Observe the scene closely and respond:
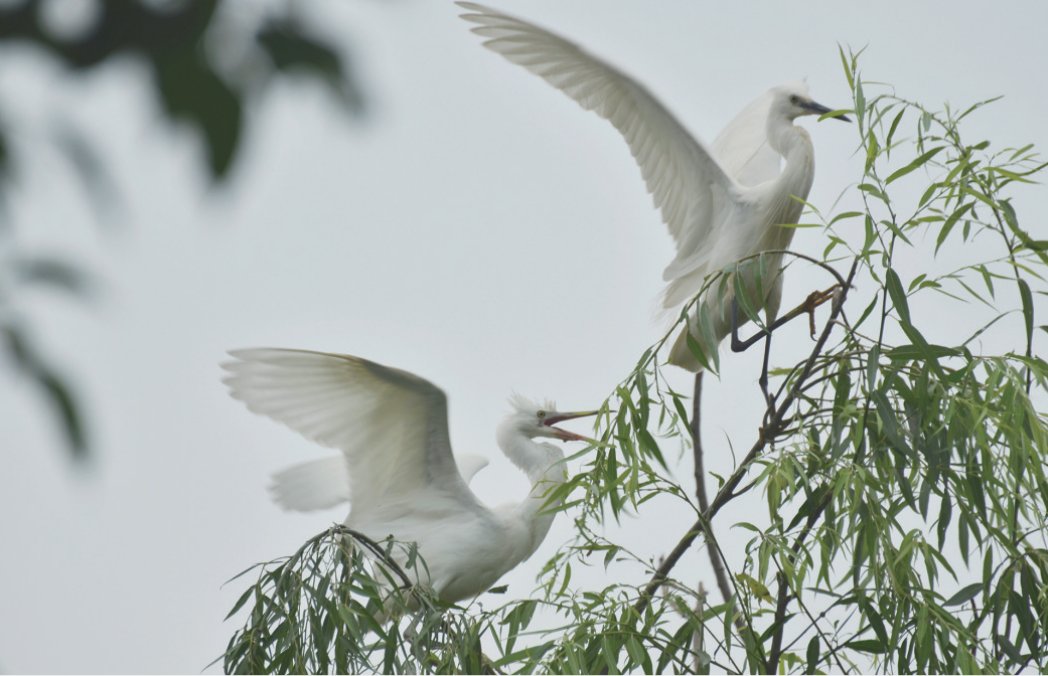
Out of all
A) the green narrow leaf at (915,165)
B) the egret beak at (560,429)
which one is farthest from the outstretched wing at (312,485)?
the green narrow leaf at (915,165)

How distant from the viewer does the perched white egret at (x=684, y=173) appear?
3578 millimetres

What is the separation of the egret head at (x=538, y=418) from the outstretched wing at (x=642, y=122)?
2.97ft

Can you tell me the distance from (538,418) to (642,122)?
1.18 metres

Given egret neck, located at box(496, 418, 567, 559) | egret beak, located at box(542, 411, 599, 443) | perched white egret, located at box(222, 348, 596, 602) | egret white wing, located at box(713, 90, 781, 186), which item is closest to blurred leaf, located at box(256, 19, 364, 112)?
perched white egret, located at box(222, 348, 596, 602)

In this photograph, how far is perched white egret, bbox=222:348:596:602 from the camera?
3.51 m

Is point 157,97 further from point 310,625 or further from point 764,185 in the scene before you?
point 764,185

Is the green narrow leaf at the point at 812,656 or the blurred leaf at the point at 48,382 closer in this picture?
the blurred leaf at the point at 48,382

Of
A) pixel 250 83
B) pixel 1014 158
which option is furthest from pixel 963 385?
pixel 250 83

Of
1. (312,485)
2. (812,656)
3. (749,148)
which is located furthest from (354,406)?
(749,148)

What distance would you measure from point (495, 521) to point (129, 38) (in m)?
3.44

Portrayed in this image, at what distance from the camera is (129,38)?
59 cm

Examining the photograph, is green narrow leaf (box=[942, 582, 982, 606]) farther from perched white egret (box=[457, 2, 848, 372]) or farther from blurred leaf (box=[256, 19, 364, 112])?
blurred leaf (box=[256, 19, 364, 112])

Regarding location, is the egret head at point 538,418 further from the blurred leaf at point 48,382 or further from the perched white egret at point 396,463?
the blurred leaf at point 48,382

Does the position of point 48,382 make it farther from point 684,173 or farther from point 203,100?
point 684,173
